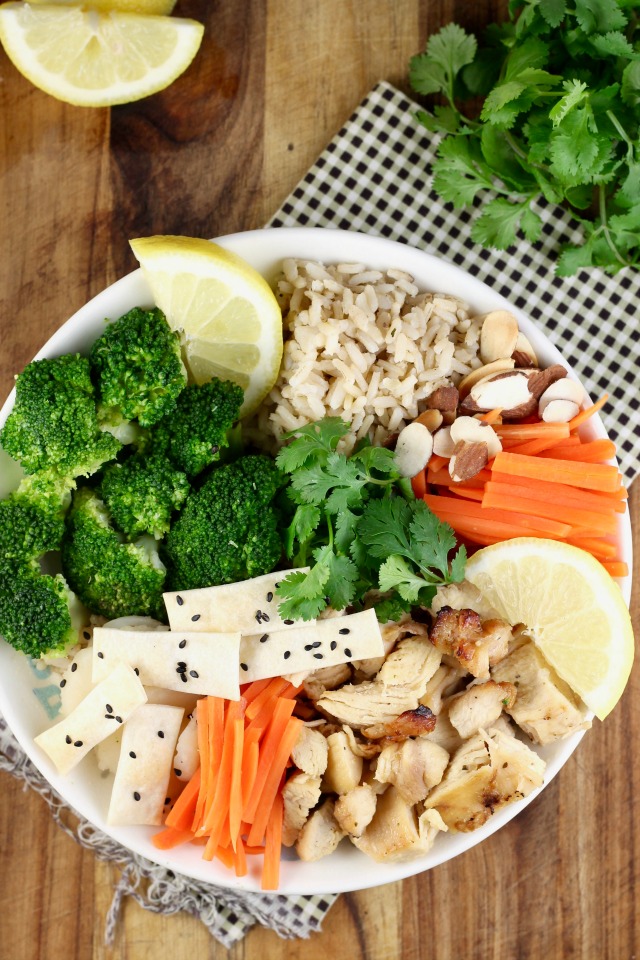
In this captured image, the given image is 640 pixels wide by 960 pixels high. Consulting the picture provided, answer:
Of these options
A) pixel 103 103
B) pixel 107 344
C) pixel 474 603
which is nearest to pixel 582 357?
pixel 474 603

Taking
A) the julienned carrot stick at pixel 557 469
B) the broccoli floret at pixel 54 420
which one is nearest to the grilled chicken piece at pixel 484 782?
the julienned carrot stick at pixel 557 469

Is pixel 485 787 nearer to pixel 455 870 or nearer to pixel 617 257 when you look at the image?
pixel 455 870

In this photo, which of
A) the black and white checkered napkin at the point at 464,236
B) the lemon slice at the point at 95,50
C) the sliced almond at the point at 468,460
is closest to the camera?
the sliced almond at the point at 468,460

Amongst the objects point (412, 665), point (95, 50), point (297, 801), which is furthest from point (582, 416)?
point (95, 50)

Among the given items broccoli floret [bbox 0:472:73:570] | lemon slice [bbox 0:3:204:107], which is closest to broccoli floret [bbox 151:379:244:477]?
broccoli floret [bbox 0:472:73:570]

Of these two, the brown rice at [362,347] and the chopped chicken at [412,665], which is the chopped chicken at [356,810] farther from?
the brown rice at [362,347]

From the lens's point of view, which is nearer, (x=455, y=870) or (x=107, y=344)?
(x=107, y=344)

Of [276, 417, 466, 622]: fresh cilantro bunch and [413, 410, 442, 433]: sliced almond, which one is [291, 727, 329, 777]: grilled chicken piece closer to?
[276, 417, 466, 622]: fresh cilantro bunch
